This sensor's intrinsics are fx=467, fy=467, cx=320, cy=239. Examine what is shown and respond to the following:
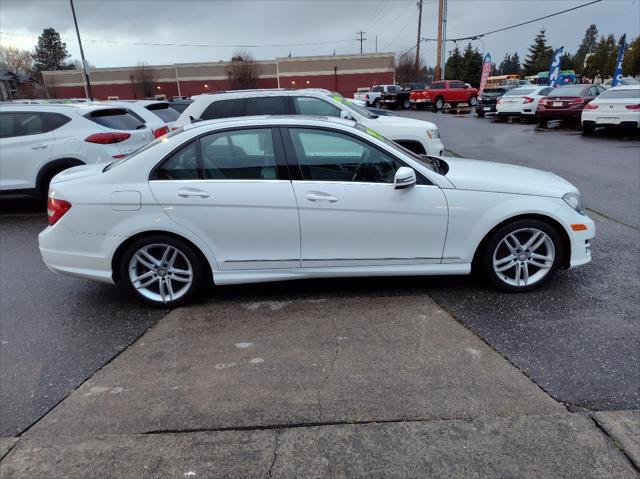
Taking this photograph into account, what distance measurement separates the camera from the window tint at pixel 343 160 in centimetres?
404

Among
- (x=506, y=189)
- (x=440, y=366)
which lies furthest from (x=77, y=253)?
(x=506, y=189)

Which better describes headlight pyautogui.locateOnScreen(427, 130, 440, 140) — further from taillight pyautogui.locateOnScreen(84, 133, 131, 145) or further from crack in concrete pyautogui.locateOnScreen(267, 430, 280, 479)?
crack in concrete pyautogui.locateOnScreen(267, 430, 280, 479)

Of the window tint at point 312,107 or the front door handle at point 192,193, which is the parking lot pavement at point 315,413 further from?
the window tint at point 312,107

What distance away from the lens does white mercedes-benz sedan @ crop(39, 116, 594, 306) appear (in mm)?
3967

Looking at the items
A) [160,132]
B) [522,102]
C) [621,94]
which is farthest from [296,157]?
[522,102]

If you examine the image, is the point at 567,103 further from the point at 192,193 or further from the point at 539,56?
the point at 539,56

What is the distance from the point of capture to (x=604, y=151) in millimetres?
12289

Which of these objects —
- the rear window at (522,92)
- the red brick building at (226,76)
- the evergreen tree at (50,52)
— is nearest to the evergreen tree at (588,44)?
the red brick building at (226,76)

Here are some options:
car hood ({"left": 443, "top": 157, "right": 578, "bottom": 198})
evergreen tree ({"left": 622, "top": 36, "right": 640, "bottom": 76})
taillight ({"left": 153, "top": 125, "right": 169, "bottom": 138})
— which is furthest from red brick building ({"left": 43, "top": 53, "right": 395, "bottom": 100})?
car hood ({"left": 443, "top": 157, "right": 578, "bottom": 198})

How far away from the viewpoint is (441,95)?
113 feet

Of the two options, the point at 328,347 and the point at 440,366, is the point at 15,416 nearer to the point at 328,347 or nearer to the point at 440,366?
the point at 328,347

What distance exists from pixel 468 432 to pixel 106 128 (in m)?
7.27

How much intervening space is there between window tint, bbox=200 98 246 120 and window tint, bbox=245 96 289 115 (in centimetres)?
13

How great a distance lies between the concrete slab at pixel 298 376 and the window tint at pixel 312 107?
4.78 meters
